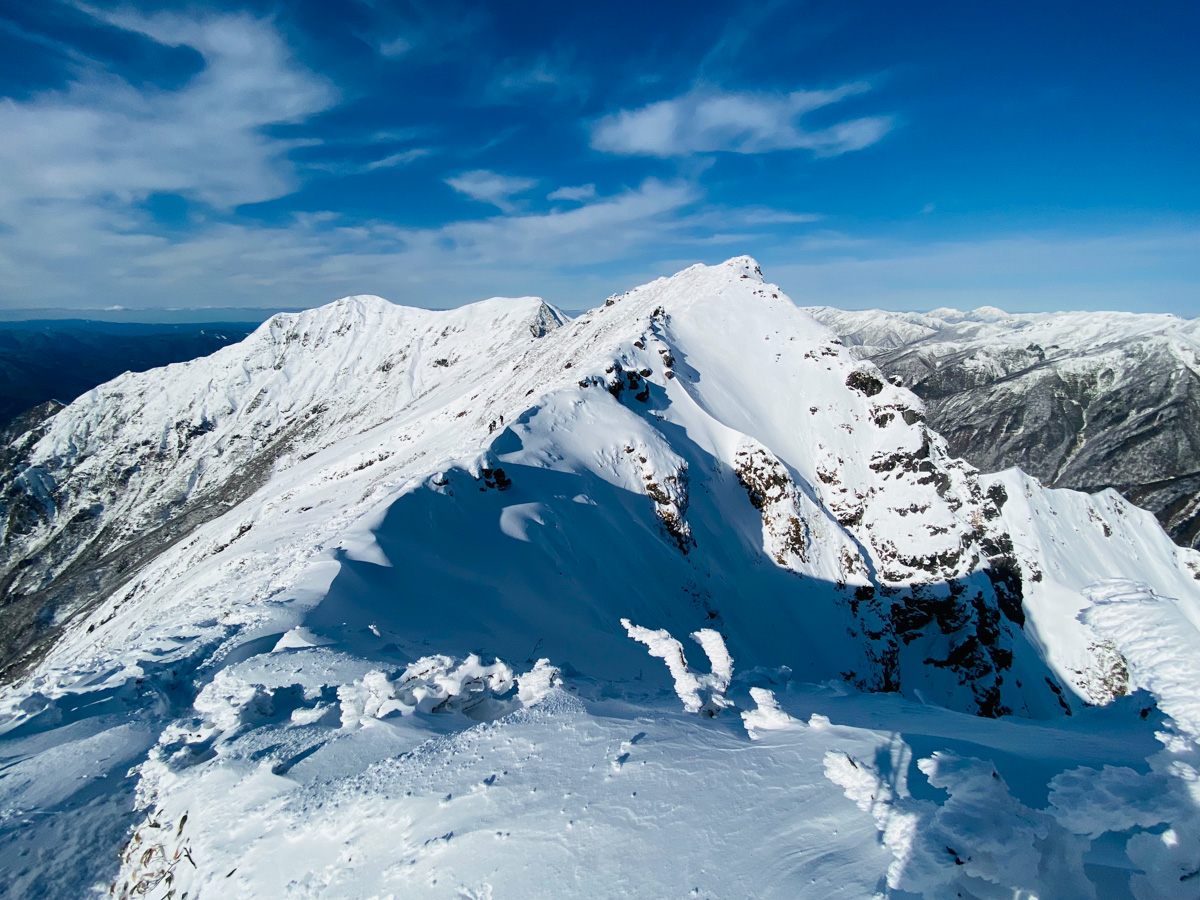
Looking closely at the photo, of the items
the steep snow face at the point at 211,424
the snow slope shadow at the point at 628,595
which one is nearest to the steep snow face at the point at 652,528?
the snow slope shadow at the point at 628,595

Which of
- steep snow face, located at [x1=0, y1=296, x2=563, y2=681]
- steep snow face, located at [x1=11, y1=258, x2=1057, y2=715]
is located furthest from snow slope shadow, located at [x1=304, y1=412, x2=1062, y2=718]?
steep snow face, located at [x1=0, y1=296, x2=563, y2=681]

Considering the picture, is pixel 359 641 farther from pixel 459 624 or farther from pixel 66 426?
pixel 66 426

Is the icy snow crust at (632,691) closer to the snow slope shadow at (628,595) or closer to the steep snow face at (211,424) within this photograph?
the snow slope shadow at (628,595)

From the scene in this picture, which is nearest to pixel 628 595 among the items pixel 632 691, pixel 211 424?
pixel 632 691

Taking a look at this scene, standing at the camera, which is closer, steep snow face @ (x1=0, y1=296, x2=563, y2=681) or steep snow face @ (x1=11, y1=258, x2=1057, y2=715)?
steep snow face @ (x1=11, y1=258, x2=1057, y2=715)

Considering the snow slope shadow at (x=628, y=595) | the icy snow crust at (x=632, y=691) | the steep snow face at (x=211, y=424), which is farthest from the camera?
the steep snow face at (x=211, y=424)

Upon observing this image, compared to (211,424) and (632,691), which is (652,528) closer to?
(632,691)

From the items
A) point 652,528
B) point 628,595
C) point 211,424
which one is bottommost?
point 628,595

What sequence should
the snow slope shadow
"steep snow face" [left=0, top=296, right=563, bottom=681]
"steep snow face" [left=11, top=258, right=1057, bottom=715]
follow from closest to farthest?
the snow slope shadow < "steep snow face" [left=11, top=258, right=1057, bottom=715] < "steep snow face" [left=0, top=296, right=563, bottom=681]

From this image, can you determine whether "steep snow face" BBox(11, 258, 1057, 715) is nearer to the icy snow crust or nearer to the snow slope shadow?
the snow slope shadow
